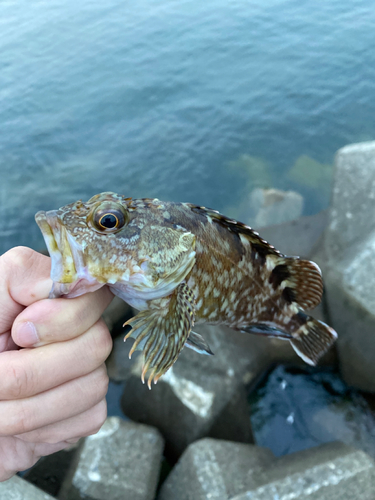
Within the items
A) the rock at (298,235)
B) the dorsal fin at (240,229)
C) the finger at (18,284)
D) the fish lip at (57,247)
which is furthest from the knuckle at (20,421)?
the rock at (298,235)

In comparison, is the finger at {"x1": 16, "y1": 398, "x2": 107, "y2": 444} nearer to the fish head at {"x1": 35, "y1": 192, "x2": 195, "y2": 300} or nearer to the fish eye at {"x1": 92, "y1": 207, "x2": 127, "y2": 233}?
the fish head at {"x1": 35, "y1": 192, "x2": 195, "y2": 300}

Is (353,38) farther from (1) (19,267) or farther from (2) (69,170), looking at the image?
(1) (19,267)

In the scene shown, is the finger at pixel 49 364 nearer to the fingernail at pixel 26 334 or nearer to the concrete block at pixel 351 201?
the fingernail at pixel 26 334

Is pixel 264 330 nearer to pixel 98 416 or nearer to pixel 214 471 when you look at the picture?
pixel 98 416

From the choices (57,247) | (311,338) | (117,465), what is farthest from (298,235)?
(57,247)

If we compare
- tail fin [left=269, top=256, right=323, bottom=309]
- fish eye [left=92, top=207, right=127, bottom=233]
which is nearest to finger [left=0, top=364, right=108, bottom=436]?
fish eye [left=92, top=207, right=127, bottom=233]

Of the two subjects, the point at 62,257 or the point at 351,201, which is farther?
the point at 351,201
